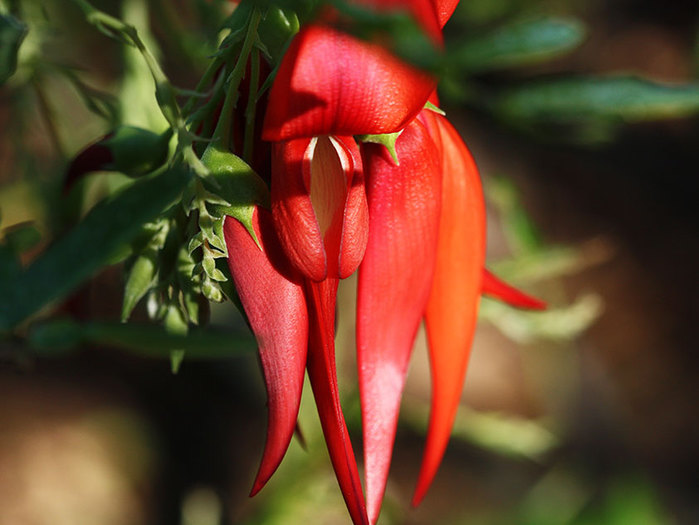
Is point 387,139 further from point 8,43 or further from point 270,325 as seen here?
point 8,43

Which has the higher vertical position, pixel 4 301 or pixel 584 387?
pixel 4 301

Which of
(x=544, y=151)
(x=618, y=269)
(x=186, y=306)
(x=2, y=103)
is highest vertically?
(x=186, y=306)

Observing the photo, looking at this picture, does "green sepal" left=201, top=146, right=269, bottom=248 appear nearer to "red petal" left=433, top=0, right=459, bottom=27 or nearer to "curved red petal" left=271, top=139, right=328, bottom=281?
"curved red petal" left=271, top=139, right=328, bottom=281

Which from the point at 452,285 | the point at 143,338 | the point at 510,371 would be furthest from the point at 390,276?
the point at 510,371

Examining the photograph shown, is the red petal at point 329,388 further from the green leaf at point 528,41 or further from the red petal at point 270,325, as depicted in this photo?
the green leaf at point 528,41

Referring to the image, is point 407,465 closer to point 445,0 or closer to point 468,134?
point 468,134

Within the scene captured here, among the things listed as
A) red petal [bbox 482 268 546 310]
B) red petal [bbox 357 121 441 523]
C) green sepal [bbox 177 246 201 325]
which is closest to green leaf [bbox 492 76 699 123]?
red petal [bbox 482 268 546 310]

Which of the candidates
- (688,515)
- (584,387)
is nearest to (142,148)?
(584,387)
